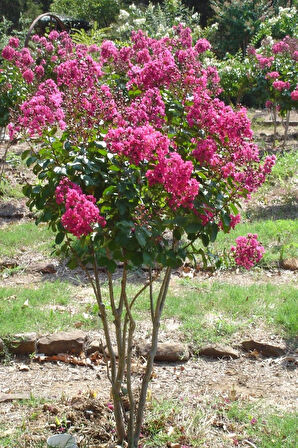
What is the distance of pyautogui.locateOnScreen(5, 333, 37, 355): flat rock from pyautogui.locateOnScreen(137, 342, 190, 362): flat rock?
73 cm

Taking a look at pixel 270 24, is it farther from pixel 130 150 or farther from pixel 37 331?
pixel 130 150

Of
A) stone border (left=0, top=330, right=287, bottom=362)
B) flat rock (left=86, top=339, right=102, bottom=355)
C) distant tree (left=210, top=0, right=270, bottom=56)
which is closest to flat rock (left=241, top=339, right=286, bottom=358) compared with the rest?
stone border (left=0, top=330, right=287, bottom=362)

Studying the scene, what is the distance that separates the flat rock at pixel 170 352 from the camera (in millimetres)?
3850

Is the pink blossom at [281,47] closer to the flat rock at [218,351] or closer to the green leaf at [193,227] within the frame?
the flat rock at [218,351]

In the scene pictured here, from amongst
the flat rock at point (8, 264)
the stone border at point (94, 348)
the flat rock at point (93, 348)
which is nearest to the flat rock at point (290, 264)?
the stone border at point (94, 348)

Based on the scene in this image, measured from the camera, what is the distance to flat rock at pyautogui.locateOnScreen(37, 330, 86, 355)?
154 inches

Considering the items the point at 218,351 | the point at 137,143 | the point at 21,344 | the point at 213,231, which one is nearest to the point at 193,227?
the point at 213,231

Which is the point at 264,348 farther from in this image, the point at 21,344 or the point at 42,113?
the point at 42,113

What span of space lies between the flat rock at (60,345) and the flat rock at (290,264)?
2.25 meters

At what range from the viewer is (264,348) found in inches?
156

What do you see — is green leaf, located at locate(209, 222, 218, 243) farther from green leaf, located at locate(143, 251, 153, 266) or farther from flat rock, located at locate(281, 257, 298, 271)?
flat rock, located at locate(281, 257, 298, 271)

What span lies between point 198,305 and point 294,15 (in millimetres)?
13345

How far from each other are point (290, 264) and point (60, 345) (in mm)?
2422

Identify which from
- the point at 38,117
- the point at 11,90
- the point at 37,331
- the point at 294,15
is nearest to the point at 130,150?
the point at 38,117
